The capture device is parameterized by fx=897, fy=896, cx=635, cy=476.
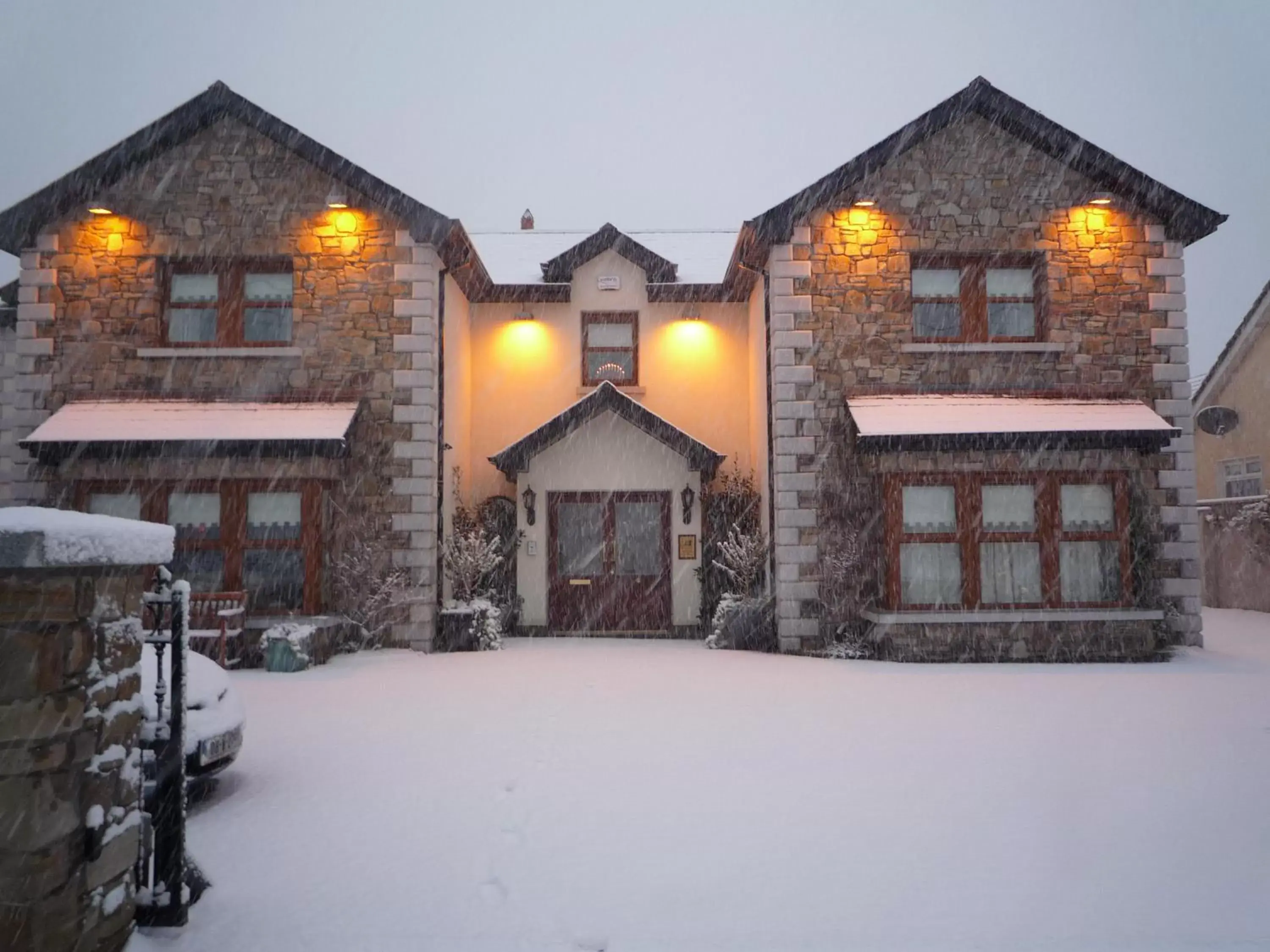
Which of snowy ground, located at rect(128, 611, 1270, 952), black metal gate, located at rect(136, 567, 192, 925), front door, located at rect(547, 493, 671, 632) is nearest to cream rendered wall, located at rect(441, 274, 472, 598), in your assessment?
front door, located at rect(547, 493, 671, 632)

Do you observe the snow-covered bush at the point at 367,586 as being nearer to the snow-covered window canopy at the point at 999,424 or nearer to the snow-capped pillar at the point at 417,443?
the snow-capped pillar at the point at 417,443

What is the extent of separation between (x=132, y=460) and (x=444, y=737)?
7.00m

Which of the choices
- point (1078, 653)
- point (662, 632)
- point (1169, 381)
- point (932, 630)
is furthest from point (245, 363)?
point (1169, 381)

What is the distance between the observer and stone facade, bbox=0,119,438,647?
12.0 meters

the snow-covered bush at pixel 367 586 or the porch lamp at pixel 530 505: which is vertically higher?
the porch lamp at pixel 530 505

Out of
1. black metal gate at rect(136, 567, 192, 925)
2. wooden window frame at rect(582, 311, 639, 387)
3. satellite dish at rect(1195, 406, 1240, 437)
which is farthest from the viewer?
satellite dish at rect(1195, 406, 1240, 437)

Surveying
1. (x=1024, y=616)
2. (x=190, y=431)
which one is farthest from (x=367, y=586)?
(x=1024, y=616)

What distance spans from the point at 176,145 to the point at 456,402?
203 inches

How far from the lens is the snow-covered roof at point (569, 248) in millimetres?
15906

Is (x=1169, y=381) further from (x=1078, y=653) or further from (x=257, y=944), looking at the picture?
(x=257, y=944)

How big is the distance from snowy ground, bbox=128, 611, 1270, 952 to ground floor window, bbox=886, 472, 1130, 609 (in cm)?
258

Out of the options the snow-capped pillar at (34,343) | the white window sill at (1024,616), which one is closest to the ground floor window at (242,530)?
the snow-capped pillar at (34,343)

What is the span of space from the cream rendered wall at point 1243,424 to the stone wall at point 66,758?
20.5m

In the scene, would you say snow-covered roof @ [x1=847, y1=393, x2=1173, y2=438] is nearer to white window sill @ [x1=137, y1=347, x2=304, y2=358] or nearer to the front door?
the front door
